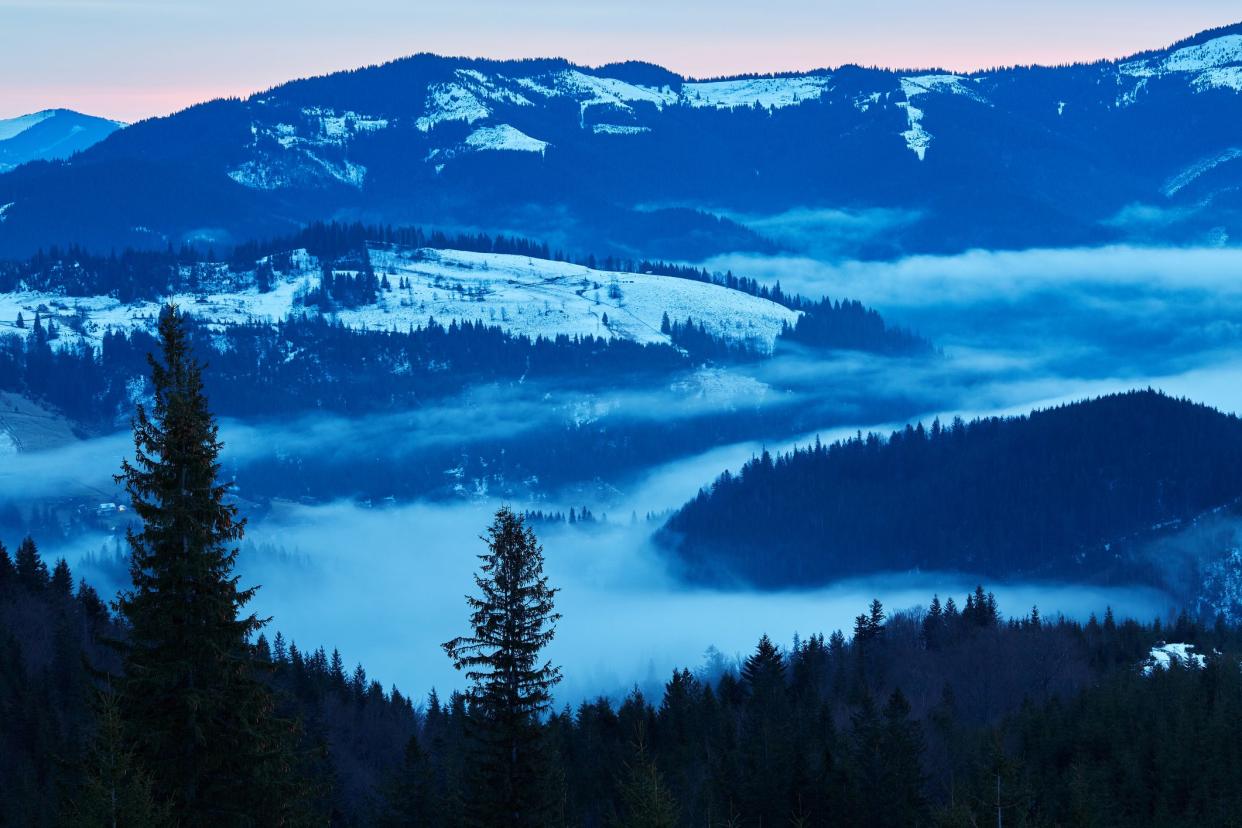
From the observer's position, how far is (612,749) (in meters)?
120

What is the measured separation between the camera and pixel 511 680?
145 feet

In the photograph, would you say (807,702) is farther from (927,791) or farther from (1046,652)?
(1046,652)

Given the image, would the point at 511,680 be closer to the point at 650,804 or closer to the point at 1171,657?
the point at 650,804

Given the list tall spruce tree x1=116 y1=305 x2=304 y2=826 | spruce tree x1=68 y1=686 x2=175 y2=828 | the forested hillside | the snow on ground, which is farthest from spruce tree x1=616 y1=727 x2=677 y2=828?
the snow on ground

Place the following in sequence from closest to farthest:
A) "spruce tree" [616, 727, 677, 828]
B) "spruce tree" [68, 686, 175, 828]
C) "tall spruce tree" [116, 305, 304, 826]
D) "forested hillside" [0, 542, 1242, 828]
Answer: "spruce tree" [68, 686, 175, 828], "tall spruce tree" [116, 305, 304, 826], "spruce tree" [616, 727, 677, 828], "forested hillside" [0, 542, 1242, 828]

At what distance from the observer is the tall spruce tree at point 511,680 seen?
44062 millimetres

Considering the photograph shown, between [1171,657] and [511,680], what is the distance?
420 feet

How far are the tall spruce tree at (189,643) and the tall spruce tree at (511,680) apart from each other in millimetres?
8239

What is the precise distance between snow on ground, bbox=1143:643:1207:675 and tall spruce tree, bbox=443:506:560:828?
118 m

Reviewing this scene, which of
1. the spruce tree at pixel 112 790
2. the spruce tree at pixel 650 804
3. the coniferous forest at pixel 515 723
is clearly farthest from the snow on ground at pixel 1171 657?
the spruce tree at pixel 112 790

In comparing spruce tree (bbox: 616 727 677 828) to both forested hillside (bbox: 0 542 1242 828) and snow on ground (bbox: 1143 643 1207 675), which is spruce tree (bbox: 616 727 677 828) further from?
snow on ground (bbox: 1143 643 1207 675)

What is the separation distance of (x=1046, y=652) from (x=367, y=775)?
78024 mm

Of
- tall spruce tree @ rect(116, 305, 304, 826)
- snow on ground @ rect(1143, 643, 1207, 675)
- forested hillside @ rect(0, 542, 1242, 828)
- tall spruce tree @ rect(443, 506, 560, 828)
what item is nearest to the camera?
tall spruce tree @ rect(116, 305, 304, 826)

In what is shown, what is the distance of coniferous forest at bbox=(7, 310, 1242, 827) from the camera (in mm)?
35750
